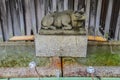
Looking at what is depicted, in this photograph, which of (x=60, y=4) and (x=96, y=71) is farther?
(x=60, y=4)

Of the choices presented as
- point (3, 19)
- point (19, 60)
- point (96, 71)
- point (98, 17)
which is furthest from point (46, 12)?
point (96, 71)

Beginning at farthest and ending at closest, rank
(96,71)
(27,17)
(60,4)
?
(27,17) → (60,4) → (96,71)

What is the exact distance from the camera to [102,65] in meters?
1.84

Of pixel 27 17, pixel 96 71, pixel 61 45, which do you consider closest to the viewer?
pixel 96 71

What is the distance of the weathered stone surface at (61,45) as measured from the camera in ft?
6.01

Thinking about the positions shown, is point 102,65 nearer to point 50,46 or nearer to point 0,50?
point 50,46

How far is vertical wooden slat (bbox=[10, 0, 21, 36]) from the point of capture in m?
2.56

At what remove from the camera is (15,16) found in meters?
2.64

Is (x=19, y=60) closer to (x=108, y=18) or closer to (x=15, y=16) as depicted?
(x=15, y=16)

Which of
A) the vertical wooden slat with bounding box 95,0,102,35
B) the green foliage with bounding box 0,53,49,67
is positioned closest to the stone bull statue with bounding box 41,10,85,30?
the green foliage with bounding box 0,53,49,67

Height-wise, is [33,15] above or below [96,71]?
above

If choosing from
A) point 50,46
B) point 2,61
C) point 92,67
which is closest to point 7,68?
point 2,61

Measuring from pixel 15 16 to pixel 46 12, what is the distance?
1.32ft

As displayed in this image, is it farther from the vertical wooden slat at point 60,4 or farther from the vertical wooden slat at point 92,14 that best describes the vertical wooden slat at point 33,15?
the vertical wooden slat at point 92,14
